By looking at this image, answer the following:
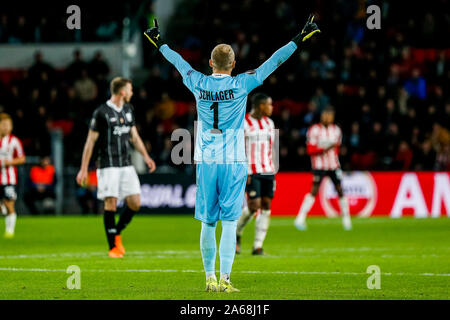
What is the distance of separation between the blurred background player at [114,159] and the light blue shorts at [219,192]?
4530 mm

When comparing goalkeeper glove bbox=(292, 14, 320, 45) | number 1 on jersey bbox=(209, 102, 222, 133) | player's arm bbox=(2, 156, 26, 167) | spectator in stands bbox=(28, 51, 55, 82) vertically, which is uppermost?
spectator in stands bbox=(28, 51, 55, 82)

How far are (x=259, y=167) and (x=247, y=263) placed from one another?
2.25 metres

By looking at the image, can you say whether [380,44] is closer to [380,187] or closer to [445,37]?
[445,37]

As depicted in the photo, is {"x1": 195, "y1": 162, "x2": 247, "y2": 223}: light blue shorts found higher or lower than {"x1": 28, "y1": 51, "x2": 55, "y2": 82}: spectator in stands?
lower

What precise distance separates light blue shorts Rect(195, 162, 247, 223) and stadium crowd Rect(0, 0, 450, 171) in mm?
16276

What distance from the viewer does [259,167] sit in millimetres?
13805

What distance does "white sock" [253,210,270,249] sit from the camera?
1347 centimetres

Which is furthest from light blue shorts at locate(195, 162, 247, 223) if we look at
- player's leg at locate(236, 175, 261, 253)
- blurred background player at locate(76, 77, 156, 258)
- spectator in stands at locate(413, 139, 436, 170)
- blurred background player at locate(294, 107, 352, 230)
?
spectator in stands at locate(413, 139, 436, 170)

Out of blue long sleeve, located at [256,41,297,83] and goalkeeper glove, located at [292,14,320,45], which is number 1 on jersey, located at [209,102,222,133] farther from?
goalkeeper glove, located at [292,14,320,45]

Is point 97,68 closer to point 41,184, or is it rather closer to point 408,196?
point 41,184

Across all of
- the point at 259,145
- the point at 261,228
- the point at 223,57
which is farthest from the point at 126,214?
the point at 223,57

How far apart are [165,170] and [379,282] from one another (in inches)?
633

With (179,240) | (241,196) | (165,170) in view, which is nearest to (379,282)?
(241,196)

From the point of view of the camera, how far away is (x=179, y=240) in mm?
16969
